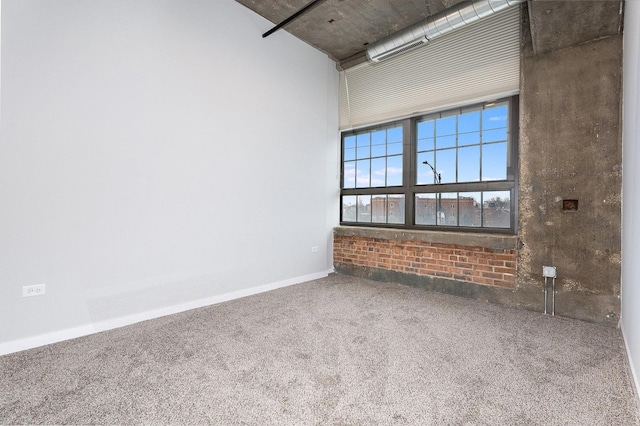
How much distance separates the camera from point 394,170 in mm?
4703

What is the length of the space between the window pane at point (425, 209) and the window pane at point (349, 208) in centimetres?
112

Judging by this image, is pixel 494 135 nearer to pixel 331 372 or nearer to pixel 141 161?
pixel 331 372

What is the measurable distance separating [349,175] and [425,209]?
1.46m

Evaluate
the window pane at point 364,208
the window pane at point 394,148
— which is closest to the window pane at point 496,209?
the window pane at point 394,148

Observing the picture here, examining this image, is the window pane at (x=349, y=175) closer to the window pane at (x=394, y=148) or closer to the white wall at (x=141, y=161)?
the window pane at (x=394, y=148)

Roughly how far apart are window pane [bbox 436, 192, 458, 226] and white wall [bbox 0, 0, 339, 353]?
1964mm

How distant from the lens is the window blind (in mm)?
3580

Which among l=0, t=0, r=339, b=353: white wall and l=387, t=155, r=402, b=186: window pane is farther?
l=387, t=155, r=402, b=186: window pane

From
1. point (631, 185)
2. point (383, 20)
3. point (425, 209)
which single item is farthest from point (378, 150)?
point (631, 185)

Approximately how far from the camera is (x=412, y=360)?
2.23 meters

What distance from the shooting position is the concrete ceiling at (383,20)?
100 inches

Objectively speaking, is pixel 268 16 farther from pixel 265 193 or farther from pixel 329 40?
pixel 265 193

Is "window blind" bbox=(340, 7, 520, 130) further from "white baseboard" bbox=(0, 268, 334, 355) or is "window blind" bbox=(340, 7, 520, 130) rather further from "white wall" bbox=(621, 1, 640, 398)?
"white baseboard" bbox=(0, 268, 334, 355)

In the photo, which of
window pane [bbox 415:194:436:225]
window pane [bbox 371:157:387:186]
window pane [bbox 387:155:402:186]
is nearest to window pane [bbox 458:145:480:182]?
window pane [bbox 415:194:436:225]
